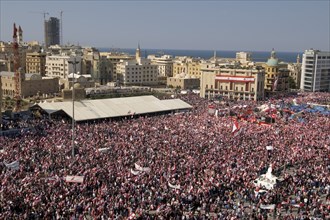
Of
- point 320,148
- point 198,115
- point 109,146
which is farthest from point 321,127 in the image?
point 109,146

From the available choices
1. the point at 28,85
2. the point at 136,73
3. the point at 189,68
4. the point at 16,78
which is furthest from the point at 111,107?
the point at 189,68

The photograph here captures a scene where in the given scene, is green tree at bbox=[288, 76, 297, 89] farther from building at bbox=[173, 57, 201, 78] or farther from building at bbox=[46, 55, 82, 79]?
building at bbox=[46, 55, 82, 79]

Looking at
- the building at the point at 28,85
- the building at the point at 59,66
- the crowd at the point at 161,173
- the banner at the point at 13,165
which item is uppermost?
the building at the point at 59,66

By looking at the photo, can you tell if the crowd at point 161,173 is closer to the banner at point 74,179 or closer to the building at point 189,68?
the banner at point 74,179

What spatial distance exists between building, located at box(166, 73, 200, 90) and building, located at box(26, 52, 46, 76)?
32336 millimetres

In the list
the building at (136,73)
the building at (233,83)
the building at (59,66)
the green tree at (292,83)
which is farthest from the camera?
the green tree at (292,83)

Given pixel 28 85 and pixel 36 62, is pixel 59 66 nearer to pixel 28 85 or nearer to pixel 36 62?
pixel 36 62

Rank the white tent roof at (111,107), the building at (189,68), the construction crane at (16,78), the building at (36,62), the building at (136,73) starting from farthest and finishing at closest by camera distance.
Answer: the building at (189,68) < the building at (36,62) < the building at (136,73) < the construction crane at (16,78) < the white tent roof at (111,107)

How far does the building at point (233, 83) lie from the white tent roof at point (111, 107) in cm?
1877

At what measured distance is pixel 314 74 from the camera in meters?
100

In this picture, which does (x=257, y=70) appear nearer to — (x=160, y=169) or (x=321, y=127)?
(x=321, y=127)

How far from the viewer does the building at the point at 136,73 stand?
98.8 m

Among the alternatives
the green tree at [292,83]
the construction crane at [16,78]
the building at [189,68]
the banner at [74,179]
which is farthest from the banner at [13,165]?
the green tree at [292,83]

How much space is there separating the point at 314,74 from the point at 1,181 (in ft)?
293
